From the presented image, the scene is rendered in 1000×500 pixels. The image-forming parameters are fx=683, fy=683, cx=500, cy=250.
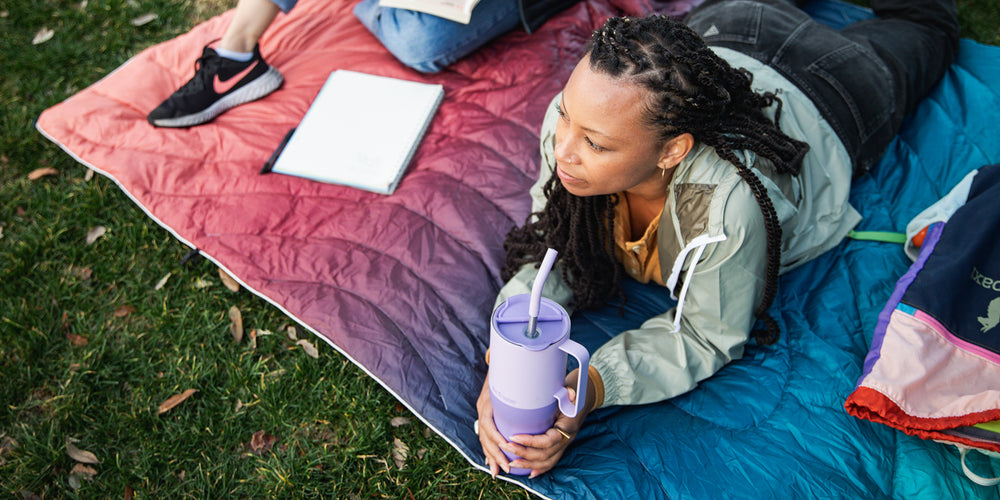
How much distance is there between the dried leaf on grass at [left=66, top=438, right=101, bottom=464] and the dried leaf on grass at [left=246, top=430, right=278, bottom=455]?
48cm

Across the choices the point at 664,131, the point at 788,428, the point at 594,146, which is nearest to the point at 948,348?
the point at 788,428

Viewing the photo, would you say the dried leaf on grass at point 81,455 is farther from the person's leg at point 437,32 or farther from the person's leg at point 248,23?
the person's leg at point 437,32

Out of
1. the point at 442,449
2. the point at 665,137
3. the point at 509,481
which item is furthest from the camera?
the point at 442,449

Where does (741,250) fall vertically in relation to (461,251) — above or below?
above

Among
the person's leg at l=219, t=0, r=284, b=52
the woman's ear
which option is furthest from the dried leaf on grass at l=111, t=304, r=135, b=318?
the woman's ear

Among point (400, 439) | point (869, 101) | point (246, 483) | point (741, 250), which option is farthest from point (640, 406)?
point (869, 101)

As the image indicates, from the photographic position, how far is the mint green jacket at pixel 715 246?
1858 mm

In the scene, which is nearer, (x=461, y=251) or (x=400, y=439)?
(x=400, y=439)

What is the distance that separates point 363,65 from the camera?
3.34 metres

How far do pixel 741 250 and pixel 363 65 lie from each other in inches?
86.2

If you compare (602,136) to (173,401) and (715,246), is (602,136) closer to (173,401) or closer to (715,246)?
(715,246)

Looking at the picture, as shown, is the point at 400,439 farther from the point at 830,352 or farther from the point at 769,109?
the point at 769,109

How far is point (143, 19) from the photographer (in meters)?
3.94

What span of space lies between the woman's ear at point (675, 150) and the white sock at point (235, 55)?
2232 mm
